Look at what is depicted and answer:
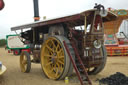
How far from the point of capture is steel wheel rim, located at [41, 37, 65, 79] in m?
5.24

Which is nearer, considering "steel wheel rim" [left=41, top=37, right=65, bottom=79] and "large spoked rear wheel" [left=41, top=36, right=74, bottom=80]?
"large spoked rear wheel" [left=41, top=36, right=74, bottom=80]

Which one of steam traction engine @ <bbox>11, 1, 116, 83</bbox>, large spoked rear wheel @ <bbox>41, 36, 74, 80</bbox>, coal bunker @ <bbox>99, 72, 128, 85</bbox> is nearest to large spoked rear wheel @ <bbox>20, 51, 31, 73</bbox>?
steam traction engine @ <bbox>11, 1, 116, 83</bbox>

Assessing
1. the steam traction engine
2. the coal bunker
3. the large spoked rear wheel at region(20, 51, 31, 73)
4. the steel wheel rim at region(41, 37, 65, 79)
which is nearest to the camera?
the coal bunker

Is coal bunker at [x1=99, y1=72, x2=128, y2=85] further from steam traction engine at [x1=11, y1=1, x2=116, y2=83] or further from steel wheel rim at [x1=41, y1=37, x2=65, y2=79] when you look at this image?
steel wheel rim at [x1=41, y1=37, x2=65, y2=79]

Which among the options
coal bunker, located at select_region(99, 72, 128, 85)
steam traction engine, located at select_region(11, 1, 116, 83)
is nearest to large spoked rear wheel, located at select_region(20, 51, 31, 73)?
steam traction engine, located at select_region(11, 1, 116, 83)

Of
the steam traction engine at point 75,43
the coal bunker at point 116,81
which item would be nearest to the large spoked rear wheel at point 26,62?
the steam traction engine at point 75,43

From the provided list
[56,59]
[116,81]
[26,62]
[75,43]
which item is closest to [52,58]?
[56,59]

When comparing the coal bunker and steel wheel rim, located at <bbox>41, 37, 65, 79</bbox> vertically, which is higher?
steel wheel rim, located at <bbox>41, 37, 65, 79</bbox>

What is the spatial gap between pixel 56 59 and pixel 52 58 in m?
0.22

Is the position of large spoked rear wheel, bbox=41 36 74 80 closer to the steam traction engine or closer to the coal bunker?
the steam traction engine

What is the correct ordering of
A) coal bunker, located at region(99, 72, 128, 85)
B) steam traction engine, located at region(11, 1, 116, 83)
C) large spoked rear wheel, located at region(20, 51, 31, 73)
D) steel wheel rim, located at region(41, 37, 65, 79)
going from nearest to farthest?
coal bunker, located at region(99, 72, 128, 85), steam traction engine, located at region(11, 1, 116, 83), steel wheel rim, located at region(41, 37, 65, 79), large spoked rear wheel, located at region(20, 51, 31, 73)

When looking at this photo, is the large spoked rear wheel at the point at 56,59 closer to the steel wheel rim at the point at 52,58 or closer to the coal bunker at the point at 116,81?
the steel wheel rim at the point at 52,58

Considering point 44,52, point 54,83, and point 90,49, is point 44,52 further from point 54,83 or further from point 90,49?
point 90,49

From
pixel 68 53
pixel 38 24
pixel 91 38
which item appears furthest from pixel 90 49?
pixel 38 24
